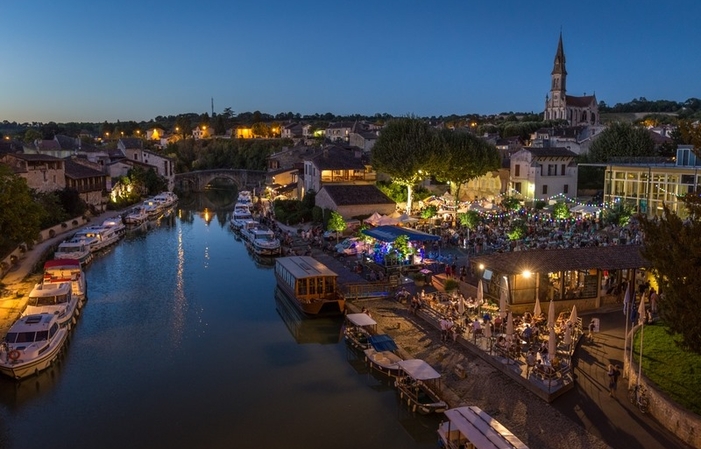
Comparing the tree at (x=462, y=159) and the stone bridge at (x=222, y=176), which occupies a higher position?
the tree at (x=462, y=159)

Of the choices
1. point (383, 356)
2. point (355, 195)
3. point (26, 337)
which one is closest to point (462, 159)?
point (355, 195)

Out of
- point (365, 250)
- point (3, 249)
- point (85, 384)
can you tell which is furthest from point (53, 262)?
point (365, 250)

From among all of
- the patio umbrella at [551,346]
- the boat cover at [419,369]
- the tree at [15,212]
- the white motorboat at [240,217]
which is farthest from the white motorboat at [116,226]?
the patio umbrella at [551,346]

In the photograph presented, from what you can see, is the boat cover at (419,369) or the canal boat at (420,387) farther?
the boat cover at (419,369)

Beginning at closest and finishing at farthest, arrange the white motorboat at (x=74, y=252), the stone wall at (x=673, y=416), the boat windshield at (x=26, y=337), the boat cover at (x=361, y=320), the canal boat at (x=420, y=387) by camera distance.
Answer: the stone wall at (x=673, y=416)
the canal boat at (x=420, y=387)
the boat windshield at (x=26, y=337)
the boat cover at (x=361, y=320)
the white motorboat at (x=74, y=252)

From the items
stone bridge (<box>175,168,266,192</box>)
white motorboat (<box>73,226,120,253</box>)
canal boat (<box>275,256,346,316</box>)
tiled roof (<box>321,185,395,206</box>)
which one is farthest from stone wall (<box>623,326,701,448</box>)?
stone bridge (<box>175,168,266,192</box>)

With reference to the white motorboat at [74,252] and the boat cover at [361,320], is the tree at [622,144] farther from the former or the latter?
the white motorboat at [74,252]

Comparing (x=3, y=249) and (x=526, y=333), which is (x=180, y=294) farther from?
(x=526, y=333)
